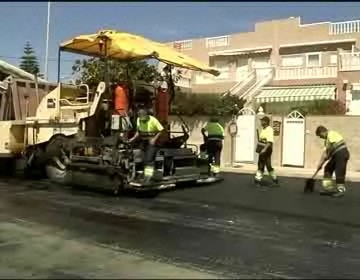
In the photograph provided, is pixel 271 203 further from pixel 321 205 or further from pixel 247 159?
pixel 247 159

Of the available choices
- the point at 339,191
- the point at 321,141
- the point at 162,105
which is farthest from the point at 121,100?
the point at 321,141

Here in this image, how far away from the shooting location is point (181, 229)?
918 cm

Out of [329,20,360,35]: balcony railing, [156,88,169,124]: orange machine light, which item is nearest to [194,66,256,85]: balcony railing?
[329,20,360,35]: balcony railing

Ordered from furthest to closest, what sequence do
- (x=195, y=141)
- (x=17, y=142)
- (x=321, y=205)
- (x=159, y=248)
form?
(x=195, y=141)
(x=17, y=142)
(x=321, y=205)
(x=159, y=248)

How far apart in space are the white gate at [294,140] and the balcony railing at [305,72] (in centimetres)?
1020

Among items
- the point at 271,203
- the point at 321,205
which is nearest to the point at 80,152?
the point at 271,203

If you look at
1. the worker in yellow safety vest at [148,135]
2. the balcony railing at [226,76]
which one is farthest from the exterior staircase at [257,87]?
the worker in yellow safety vest at [148,135]

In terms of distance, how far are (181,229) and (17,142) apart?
747 centimetres

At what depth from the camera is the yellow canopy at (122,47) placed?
13.3m

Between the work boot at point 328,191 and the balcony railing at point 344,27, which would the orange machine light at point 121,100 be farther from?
the balcony railing at point 344,27

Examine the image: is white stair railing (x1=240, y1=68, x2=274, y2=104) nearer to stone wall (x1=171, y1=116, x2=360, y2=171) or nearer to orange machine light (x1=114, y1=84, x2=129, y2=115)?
stone wall (x1=171, y1=116, x2=360, y2=171)

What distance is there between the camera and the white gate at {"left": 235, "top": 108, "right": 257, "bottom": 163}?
23591 mm

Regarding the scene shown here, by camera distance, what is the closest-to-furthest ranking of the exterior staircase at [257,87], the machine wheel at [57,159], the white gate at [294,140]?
1. the machine wheel at [57,159]
2. the white gate at [294,140]
3. the exterior staircase at [257,87]

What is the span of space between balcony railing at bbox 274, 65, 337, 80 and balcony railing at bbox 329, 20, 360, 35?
104 inches
